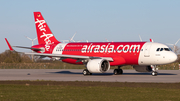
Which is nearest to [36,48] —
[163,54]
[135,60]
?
[135,60]

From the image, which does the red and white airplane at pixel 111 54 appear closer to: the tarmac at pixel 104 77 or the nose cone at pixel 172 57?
the nose cone at pixel 172 57

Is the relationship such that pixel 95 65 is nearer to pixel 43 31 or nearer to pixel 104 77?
pixel 104 77

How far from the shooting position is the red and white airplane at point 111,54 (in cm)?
3734

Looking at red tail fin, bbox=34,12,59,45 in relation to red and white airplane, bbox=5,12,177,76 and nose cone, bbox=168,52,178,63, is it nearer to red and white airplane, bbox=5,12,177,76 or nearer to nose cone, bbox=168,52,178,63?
red and white airplane, bbox=5,12,177,76

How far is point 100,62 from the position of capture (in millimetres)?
37438

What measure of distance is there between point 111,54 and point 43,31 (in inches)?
545

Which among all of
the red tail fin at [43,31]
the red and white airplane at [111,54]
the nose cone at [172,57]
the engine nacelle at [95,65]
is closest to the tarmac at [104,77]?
the engine nacelle at [95,65]

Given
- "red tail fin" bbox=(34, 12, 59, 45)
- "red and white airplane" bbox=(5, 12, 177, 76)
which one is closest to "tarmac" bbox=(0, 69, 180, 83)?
"red and white airplane" bbox=(5, 12, 177, 76)

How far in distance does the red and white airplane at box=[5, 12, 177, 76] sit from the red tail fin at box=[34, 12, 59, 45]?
121 centimetres

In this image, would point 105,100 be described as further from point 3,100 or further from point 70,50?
A: point 70,50

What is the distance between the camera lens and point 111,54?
1588 inches

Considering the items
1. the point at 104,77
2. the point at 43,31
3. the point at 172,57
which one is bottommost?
the point at 104,77

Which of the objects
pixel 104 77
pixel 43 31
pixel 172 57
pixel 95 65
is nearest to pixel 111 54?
pixel 95 65

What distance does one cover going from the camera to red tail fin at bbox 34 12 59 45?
48.0 metres
